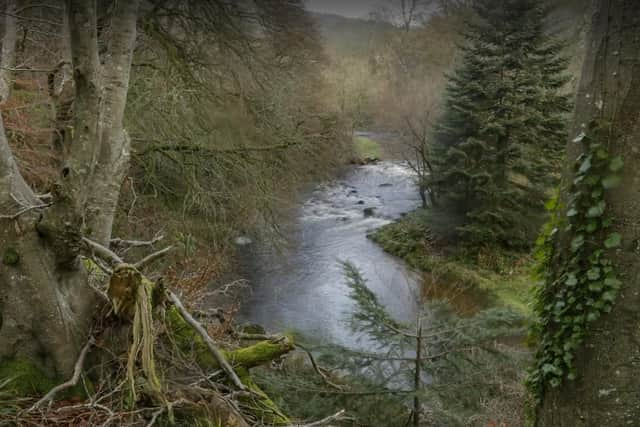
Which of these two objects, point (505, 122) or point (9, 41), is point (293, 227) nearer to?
point (505, 122)

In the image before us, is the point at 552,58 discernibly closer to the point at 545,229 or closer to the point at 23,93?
the point at 545,229

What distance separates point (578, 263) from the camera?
2996mm

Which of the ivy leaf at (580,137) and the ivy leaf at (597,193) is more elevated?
the ivy leaf at (580,137)

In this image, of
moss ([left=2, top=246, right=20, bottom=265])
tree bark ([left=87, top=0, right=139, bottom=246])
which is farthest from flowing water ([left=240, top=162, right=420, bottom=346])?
moss ([left=2, top=246, right=20, bottom=265])

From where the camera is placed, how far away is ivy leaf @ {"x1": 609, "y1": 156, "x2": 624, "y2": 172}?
108 inches

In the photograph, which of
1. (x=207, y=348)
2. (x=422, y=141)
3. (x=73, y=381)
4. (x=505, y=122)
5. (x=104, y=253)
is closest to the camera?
(x=73, y=381)

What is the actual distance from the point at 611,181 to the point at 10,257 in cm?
324

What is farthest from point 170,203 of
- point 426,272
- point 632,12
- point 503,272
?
point 503,272

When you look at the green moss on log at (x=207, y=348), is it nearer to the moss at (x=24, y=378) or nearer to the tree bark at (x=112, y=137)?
the moss at (x=24, y=378)

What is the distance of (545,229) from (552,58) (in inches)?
459

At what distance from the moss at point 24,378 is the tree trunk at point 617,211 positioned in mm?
3141

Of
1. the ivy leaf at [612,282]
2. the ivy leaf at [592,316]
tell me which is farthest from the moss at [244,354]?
the ivy leaf at [612,282]

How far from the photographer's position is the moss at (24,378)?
7.44 ft

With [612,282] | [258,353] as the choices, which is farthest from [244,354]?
[612,282]
